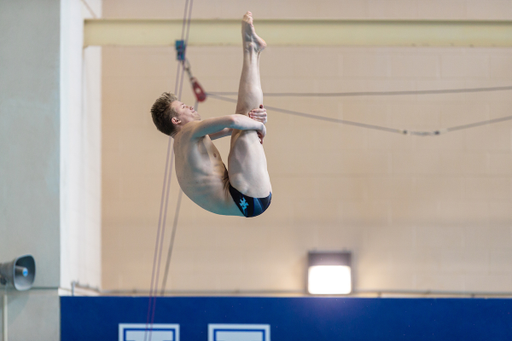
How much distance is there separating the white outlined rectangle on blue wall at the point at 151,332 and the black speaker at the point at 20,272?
76 centimetres

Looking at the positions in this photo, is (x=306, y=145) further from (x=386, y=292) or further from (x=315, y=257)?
(x=386, y=292)

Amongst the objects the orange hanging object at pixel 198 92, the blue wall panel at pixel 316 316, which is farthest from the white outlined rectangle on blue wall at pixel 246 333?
the orange hanging object at pixel 198 92

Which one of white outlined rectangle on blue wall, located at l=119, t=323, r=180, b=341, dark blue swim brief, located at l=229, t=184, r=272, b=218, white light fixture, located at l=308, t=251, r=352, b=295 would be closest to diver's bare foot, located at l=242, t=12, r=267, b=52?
dark blue swim brief, located at l=229, t=184, r=272, b=218

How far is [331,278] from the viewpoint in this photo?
537 cm

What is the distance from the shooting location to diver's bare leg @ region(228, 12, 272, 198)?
280 cm

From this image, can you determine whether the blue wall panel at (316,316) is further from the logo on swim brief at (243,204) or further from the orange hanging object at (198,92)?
the orange hanging object at (198,92)

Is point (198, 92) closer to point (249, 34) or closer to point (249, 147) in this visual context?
point (249, 34)

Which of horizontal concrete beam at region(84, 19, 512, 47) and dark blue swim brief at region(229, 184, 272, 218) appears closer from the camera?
dark blue swim brief at region(229, 184, 272, 218)

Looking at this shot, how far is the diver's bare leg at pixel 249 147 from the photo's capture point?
2.80m

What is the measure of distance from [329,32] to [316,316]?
2208 millimetres

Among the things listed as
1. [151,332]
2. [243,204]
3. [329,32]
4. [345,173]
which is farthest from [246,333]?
[329,32]

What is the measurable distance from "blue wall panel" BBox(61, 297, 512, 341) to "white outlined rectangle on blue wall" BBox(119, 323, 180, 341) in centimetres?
3

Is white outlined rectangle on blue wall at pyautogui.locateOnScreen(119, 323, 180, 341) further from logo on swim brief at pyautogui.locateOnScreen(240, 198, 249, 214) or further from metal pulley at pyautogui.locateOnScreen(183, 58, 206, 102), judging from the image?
metal pulley at pyautogui.locateOnScreen(183, 58, 206, 102)

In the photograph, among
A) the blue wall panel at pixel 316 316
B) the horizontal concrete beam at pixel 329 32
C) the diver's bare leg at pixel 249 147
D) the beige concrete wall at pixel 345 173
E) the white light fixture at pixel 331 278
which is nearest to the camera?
the diver's bare leg at pixel 249 147
